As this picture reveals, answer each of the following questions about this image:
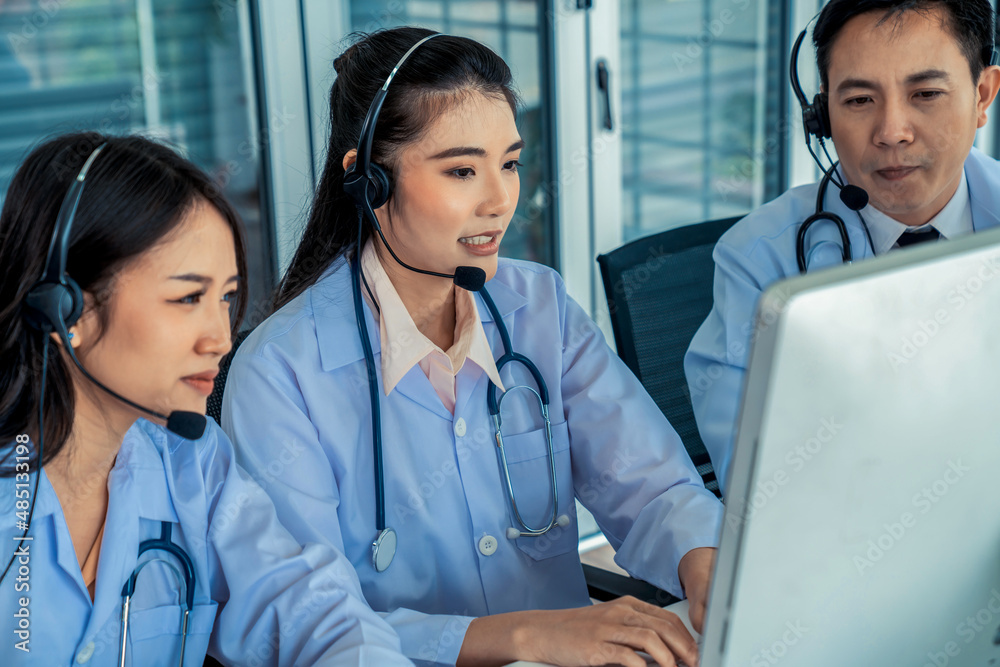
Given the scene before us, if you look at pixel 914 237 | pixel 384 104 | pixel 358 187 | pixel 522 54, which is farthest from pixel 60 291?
pixel 522 54

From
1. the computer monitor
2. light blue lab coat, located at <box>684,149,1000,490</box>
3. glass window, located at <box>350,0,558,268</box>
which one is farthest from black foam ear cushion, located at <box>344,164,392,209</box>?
glass window, located at <box>350,0,558,268</box>

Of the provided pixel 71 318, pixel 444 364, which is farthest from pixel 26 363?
pixel 444 364

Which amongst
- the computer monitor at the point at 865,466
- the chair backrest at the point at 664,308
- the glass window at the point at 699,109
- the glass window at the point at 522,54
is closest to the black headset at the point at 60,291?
the computer monitor at the point at 865,466

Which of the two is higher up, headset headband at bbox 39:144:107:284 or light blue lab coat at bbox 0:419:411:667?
headset headband at bbox 39:144:107:284

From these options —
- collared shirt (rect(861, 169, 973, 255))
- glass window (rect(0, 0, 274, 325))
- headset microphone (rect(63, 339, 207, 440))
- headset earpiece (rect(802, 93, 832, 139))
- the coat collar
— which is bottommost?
headset microphone (rect(63, 339, 207, 440))

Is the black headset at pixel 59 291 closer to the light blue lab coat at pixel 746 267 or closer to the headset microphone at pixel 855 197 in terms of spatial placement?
the light blue lab coat at pixel 746 267

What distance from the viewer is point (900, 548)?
59cm

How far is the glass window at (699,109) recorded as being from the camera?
2.66 m

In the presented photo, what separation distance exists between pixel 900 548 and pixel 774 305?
23 centimetres

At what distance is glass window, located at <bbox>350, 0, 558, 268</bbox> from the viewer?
2.20 metres

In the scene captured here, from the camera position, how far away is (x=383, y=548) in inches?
46.8

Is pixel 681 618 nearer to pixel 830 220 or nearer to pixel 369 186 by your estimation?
pixel 369 186

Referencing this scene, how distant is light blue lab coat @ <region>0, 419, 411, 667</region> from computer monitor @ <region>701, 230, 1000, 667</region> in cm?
50

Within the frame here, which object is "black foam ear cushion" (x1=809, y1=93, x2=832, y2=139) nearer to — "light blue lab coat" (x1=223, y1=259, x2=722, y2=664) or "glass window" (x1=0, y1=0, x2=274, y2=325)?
"light blue lab coat" (x1=223, y1=259, x2=722, y2=664)
